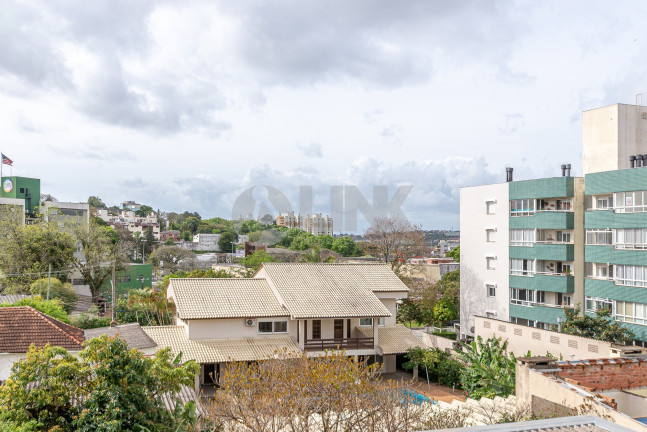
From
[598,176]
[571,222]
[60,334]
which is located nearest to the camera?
[60,334]

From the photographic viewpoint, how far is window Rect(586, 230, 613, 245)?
88.0 feet

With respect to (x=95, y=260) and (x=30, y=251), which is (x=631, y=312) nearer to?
(x=95, y=260)

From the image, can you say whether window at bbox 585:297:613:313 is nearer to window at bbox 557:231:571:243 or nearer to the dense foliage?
window at bbox 557:231:571:243

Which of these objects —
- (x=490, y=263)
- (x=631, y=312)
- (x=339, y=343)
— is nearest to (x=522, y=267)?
(x=490, y=263)

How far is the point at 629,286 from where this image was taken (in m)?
25.0

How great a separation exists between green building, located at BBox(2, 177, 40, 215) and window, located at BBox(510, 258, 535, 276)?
59639 mm

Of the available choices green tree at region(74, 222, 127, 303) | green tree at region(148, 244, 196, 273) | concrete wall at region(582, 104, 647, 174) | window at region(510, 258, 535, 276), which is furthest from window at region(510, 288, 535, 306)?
green tree at region(148, 244, 196, 273)

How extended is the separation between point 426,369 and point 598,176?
43.3 ft

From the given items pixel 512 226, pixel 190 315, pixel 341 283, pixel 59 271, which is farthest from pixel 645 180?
pixel 59 271

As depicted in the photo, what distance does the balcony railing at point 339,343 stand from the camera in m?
25.7

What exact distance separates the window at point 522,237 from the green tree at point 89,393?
81.8 feet

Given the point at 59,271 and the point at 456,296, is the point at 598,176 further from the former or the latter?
the point at 59,271

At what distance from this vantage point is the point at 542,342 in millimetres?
22719

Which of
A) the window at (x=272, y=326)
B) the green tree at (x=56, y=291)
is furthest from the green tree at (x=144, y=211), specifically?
the window at (x=272, y=326)
